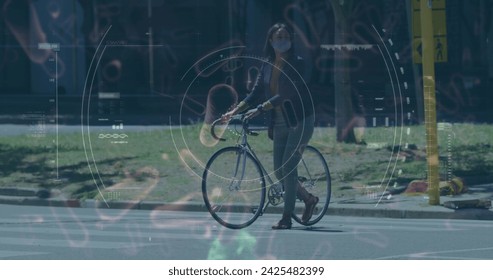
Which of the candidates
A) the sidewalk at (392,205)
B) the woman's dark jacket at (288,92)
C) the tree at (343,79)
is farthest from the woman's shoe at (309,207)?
the tree at (343,79)

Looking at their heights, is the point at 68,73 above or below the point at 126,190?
above

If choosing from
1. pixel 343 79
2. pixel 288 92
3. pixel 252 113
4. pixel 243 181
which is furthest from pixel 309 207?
pixel 343 79

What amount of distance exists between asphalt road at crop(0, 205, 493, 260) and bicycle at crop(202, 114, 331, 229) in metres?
0.20

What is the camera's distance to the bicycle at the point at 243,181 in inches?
520

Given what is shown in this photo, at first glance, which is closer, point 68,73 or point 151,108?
point 151,108

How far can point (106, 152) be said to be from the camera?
2403cm

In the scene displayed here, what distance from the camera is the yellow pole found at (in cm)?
1600

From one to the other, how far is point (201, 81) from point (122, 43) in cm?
442

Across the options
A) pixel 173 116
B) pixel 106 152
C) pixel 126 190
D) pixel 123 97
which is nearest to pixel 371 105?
pixel 173 116

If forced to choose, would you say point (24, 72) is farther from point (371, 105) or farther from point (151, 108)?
point (371, 105)

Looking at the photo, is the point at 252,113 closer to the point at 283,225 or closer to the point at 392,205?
the point at 283,225

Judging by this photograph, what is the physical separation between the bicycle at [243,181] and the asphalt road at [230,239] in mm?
199

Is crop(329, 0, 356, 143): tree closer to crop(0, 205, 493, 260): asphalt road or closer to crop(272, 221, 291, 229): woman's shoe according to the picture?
crop(0, 205, 493, 260): asphalt road

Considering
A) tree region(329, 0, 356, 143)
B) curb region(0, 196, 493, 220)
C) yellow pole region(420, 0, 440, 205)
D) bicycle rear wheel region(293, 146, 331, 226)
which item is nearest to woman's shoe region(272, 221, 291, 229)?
bicycle rear wheel region(293, 146, 331, 226)
